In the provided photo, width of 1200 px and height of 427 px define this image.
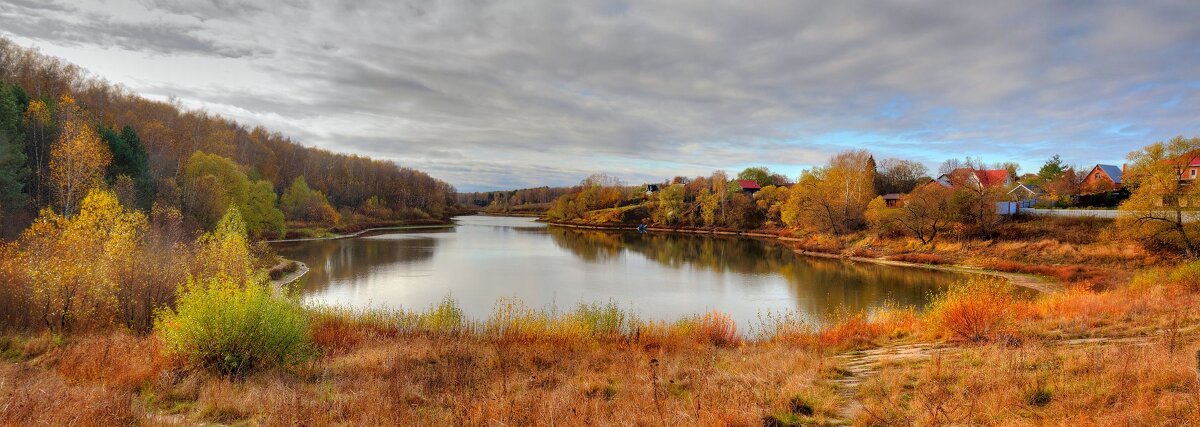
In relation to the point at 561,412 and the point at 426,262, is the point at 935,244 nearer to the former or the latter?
the point at 426,262

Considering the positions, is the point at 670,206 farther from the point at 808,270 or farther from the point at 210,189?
the point at 210,189

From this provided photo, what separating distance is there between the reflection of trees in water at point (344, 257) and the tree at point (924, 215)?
38.2m

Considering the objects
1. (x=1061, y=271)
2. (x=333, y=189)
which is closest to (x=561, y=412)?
(x=1061, y=271)

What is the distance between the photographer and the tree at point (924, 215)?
129 feet

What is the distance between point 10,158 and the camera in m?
25.2

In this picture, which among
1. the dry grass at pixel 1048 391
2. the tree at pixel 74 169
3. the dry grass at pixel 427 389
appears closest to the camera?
the dry grass at pixel 1048 391

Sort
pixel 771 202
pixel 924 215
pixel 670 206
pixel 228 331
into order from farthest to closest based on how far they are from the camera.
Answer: pixel 670 206 < pixel 771 202 < pixel 924 215 < pixel 228 331

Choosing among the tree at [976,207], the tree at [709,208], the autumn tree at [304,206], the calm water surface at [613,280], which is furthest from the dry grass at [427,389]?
the tree at [709,208]

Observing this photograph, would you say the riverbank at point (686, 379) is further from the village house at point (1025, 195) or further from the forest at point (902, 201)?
the village house at point (1025, 195)

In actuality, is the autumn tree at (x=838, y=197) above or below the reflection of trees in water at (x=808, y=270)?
above

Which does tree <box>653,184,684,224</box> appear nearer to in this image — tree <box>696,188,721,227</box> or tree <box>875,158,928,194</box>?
tree <box>696,188,721,227</box>

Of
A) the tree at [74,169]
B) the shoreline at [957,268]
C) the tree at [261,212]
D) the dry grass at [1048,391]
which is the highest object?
the tree at [74,169]

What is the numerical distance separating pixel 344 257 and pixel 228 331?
33956 millimetres

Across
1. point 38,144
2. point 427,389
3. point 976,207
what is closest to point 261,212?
point 38,144
